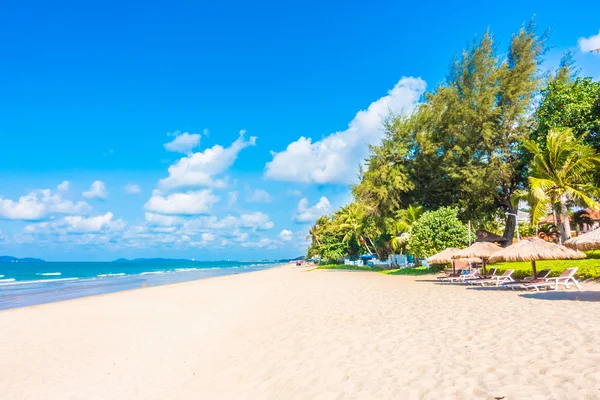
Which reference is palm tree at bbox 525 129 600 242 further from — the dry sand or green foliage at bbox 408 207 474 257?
the dry sand

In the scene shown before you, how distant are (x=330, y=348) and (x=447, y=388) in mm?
2972

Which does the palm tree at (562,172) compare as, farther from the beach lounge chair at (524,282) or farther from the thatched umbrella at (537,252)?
the thatched umbrella at (537,252)

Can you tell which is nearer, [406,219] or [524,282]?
[524,282]

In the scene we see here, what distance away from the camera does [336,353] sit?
7180 mm

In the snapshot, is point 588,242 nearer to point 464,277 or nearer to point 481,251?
point 481,251

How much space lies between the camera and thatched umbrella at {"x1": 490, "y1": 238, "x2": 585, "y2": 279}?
42.7 ft

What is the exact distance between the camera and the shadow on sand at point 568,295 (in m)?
11.0

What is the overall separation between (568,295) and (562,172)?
1222 cm

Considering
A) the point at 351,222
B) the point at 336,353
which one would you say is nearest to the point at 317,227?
the point at 351,222

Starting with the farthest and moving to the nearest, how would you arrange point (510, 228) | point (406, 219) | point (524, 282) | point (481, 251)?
point (406, 219), point (510, 228), point (481, 251), point (524, 282)

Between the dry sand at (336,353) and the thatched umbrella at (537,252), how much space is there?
1.36 metres

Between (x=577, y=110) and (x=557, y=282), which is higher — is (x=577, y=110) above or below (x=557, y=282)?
above

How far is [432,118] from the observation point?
31703 mm

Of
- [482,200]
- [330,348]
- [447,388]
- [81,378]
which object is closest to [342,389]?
[447,388]
